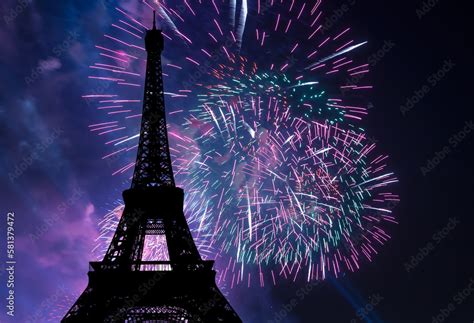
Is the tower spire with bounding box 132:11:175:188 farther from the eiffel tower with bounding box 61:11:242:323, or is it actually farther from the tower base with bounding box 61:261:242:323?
the tower base with bounding box 61:261:242:323

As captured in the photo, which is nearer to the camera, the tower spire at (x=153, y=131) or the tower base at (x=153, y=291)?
the tower base at (x=153, y=291)

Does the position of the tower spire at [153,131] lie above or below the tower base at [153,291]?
above

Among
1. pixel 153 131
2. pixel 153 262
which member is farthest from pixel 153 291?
pixel 153 131

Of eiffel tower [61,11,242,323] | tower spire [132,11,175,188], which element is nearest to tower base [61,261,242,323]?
eiffel tower [61,11,242,323]

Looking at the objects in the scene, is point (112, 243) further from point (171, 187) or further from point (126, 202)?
point (171, 187)

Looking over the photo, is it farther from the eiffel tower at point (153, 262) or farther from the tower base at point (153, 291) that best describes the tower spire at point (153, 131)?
the tower base at point (153, 291)

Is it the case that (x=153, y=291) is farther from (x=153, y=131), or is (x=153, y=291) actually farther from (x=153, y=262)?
(x=153, y=131)

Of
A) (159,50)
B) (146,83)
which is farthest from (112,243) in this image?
(159,50)

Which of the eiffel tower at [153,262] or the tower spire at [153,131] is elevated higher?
the tower spire at [153,131]

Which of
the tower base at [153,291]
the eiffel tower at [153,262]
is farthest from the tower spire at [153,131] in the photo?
the tower base at [153,291]
